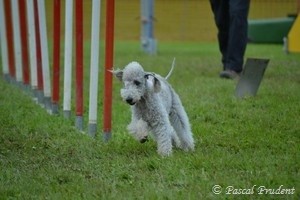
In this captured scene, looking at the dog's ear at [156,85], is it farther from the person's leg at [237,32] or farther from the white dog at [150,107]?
the person's leg at [237,32]

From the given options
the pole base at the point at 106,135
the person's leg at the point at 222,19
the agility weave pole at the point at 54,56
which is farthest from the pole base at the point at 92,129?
the person's leg at the point at 222,19

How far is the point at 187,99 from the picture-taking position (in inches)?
323

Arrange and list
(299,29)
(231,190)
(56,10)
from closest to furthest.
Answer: (231,190)
(56,10)
(299,29)

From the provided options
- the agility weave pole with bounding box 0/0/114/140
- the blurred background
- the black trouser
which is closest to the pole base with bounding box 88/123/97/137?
the agility weave pole with bounding box 0/0/114/140

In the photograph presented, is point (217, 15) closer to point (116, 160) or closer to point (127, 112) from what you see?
point (127, 112)

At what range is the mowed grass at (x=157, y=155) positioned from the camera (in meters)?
4.30

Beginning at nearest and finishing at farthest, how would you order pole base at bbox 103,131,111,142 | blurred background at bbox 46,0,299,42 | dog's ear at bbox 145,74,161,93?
dog's ear at bbox 145,74,161,93 < pole base at bbox 103,131,111,142 < blurred background at bbox 46,0,299,42

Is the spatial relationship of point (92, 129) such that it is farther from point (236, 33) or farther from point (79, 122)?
point (236, 33)

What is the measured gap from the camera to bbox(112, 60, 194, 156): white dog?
5227mm

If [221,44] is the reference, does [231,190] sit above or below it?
above

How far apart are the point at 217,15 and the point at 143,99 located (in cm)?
558

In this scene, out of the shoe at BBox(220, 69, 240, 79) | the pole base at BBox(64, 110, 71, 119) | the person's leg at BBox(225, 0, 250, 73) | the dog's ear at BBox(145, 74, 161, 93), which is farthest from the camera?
the shoe at BBox(220, 69, 240, 79)

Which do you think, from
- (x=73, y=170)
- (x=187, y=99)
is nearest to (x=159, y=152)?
(x=73, y=170)

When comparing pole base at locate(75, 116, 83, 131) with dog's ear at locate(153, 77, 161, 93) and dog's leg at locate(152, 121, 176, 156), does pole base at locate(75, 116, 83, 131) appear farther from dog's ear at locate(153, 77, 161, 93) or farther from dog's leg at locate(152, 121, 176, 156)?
dog's ear at locate(153, 77, 161, 93)
